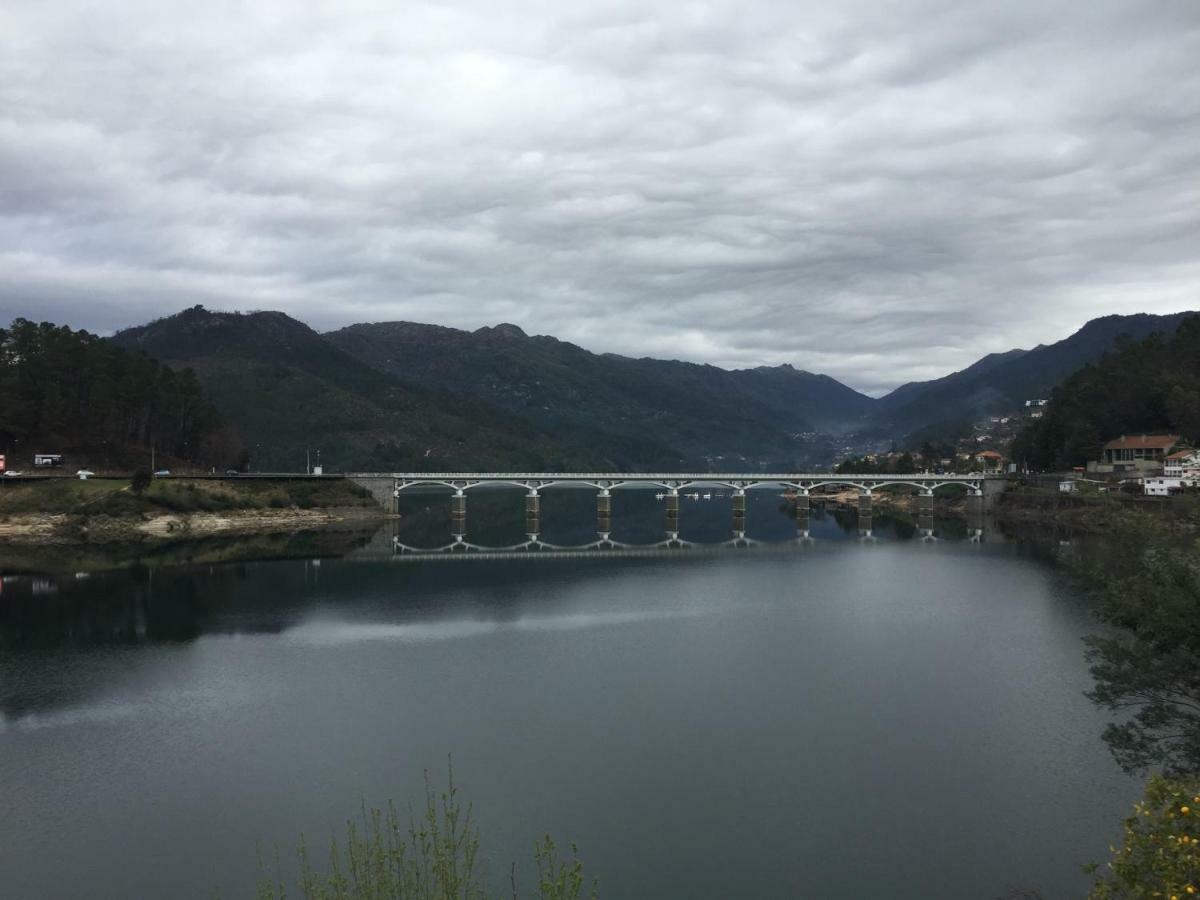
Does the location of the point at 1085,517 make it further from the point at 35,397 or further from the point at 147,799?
the point at 35,397

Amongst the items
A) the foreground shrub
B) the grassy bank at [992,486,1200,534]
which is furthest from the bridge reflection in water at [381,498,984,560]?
the foreground shrub

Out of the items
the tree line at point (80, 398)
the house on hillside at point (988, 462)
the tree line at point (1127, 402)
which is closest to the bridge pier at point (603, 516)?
the tree line at point (80, 398)

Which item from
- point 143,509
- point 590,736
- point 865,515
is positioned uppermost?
point 143,509

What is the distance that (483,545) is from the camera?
76500 millimetres

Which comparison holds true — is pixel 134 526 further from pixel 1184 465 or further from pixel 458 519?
pixel 1184 465

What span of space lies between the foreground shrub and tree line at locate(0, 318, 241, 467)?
87.6m

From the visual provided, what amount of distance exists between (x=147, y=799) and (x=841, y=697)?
18.7 metres

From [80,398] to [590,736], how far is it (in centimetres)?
8080

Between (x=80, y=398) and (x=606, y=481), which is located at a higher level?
(x=80, y=398)

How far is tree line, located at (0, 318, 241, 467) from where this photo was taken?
80.9m

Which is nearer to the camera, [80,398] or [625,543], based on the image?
[625,543]

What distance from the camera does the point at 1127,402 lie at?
88.8 metres

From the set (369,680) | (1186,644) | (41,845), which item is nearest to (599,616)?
(369,680)

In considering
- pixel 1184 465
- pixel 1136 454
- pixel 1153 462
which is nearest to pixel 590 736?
pixel 1184 465
